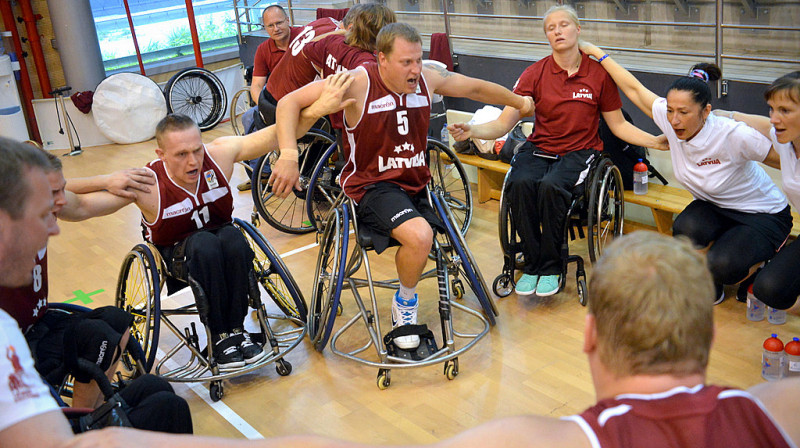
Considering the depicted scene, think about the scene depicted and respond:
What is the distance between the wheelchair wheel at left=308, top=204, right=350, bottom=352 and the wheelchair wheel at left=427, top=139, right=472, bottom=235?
23.3 inches

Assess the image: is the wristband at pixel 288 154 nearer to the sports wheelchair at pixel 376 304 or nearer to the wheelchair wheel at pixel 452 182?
the sports wheelchair at pixel 376 304

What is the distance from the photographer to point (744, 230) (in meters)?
3.31

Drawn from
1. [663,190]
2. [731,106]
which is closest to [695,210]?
[663,190]

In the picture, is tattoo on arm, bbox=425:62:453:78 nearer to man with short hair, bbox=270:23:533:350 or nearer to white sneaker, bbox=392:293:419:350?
man with short hair, bbox=270:23:533:350

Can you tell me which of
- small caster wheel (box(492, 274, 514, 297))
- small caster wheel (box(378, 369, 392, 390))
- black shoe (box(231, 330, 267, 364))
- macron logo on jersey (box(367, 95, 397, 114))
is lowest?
small caster wheel (box(378, 369, 392, 390))

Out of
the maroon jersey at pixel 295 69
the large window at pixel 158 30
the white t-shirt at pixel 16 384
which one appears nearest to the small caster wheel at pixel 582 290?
the maroon jersey at pixel 295 69

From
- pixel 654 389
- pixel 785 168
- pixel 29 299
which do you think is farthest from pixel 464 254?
pixel 654 389

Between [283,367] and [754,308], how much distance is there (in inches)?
82.2

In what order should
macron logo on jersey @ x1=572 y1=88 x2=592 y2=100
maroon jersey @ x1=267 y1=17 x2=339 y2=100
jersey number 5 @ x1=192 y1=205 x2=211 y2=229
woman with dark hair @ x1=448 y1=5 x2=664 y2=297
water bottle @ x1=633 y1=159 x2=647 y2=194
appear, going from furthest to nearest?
maroon jersey @ x1=267 y1=17 x2=339 y2=100 → water bottle @ x1=633 y1=159 x2=647 y2=194 → macron logo on jersey @ x1=572 y1=88 x2=592 y2=100 → woman with dark hair @ x1=448 y1=5 x2=664 y2=297 → jersey number 5 @ x1=192 y1=205 x2=211 y2=229

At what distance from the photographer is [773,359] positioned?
2922 mm

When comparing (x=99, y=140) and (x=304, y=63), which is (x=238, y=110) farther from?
(x=304, y=63)

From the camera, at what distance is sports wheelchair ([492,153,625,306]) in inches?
141

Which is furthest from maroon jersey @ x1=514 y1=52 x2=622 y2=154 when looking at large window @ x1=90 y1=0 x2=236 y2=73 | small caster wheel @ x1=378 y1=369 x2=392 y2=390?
large window @ x1=90 y1=0 x2=236 y2=73

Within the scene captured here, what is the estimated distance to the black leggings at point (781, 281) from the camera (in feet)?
9.98
